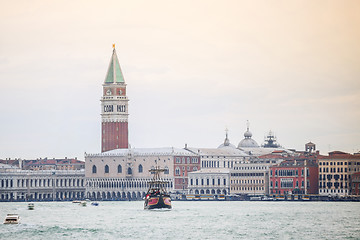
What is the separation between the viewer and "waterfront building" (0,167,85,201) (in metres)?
184

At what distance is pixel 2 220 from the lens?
113688 millimetres

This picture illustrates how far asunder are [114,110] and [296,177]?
3813cm

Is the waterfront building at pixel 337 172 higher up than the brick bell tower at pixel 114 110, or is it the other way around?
the brick bell tower at pixel 114 110

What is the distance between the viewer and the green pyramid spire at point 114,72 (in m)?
196

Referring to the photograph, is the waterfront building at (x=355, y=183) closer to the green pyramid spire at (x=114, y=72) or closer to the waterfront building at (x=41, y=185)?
the waterfront building at (x=41, y=185)

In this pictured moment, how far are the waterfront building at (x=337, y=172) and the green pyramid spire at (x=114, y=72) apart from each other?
42.5m

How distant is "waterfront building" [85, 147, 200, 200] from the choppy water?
A: 46129mm

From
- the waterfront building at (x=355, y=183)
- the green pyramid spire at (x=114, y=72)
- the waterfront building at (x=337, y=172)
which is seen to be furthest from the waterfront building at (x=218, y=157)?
the waterfront building at (x=355, y=183)

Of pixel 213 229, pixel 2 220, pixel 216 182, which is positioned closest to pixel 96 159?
pixel 216 182

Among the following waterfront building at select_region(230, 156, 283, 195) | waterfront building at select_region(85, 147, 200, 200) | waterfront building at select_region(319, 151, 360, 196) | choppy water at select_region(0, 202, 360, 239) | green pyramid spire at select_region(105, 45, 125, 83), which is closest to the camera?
choppy water at select_region(0, 202, 360, 239)

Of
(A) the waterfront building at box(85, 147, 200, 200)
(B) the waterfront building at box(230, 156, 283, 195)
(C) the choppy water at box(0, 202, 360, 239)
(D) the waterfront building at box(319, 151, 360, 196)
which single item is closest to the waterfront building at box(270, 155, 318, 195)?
(B) the waterfront building at box(230, 156, 283, 195)

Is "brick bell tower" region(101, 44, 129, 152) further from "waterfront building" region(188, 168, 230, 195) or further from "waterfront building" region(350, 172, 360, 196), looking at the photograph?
"waterfront building" region(350, 172, 360, 196)

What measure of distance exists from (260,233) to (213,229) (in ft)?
17.6

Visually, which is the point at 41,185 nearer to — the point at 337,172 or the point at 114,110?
the point at 114,110
